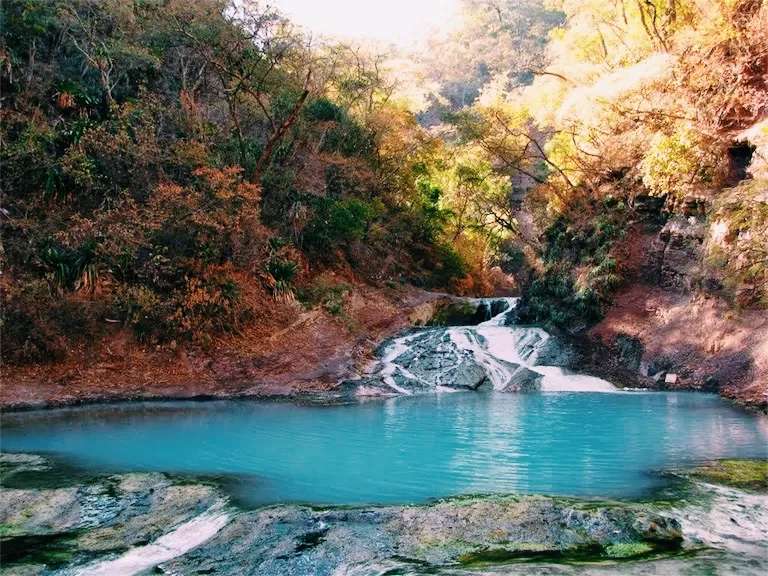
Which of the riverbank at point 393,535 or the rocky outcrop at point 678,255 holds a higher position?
the rocky outcrop at point 678,255

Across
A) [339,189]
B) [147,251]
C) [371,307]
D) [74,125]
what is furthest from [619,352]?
[74,125]

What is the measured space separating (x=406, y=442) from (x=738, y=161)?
1353 centimetres

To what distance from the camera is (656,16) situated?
19.2 metres

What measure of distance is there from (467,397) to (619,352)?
5.30 meters

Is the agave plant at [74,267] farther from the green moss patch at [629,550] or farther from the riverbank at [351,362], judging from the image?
the green moss patch at [629,550]

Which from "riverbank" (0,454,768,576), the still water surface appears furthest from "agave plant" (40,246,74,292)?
"riverbank" (0,454,768,576)

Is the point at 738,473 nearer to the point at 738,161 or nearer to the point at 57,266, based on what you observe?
the point at 738,161

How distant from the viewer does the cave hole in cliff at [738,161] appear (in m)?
17.1

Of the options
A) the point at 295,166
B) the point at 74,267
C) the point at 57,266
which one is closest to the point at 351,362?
the point at 74,267

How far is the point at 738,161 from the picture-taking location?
683 inches

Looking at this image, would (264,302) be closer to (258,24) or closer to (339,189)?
(339,189)

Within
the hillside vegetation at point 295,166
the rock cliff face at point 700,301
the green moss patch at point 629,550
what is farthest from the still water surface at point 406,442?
A: the hillside vegetation at point 295,166

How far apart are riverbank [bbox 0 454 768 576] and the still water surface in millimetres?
800

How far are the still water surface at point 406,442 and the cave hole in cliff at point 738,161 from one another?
6680 mm
